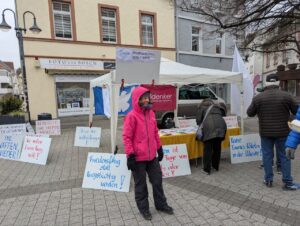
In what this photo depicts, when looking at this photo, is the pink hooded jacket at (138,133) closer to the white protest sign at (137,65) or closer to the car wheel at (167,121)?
the white protest sign at (137,65)

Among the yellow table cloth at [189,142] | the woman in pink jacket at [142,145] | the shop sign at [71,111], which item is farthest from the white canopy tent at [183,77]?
the shop sign at [71,111]

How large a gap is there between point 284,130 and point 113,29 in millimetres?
12302

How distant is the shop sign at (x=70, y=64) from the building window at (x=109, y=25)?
1.56 metres

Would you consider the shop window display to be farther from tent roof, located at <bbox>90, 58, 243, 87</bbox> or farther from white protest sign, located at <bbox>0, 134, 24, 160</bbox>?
tent roof, located at <bbox>90, 58, 243, 87</bbox>

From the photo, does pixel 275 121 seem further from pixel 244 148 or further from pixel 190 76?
pixel 190 76

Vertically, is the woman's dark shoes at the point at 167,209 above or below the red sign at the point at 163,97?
below

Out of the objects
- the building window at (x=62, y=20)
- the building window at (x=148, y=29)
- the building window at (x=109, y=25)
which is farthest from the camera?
the building window at (x=148, y=29)

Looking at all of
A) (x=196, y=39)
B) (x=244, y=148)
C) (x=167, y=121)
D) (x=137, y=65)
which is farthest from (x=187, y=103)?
(x=196, y=39)

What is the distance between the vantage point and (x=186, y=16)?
16.3m

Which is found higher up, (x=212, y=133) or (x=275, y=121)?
(x=275, y=121)

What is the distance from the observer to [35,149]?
5.89 metres

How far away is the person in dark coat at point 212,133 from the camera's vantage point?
4.71 m

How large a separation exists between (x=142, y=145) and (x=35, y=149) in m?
3.92

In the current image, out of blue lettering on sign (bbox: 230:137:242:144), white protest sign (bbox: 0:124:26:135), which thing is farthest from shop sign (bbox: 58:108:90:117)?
blue lettering on sign (bbox: 230:137:242:144)
